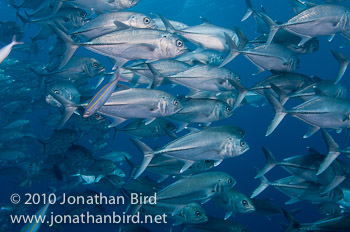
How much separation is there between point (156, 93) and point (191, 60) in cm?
181

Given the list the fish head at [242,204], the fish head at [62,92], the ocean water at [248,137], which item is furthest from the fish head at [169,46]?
the ocean water at [248,137]

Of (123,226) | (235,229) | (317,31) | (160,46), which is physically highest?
(317,31)

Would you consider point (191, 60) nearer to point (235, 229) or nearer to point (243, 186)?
point (235, 229)

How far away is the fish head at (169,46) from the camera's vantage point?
3.59 meters

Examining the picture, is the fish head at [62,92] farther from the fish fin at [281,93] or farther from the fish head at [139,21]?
the fish fin at [281,93]

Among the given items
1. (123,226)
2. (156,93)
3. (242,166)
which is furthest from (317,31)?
(242,166)

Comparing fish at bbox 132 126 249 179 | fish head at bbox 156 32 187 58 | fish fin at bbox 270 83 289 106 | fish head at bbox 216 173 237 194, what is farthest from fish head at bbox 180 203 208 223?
fish head at bbox 156 32 187 58

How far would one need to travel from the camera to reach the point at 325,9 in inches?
152

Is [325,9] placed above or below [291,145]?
above

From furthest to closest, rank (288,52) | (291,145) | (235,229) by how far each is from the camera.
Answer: (291,145) < (235,229) < (288,52)

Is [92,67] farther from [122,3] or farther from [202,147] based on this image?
[202,147]

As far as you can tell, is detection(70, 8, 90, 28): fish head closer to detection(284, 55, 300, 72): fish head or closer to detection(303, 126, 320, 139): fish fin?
detection(284, 55, 300, 72): fish head

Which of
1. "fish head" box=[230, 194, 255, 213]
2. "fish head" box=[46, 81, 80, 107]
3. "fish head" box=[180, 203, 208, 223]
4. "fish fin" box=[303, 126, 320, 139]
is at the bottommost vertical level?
"fish head" box=[180, 203, 208, 223]

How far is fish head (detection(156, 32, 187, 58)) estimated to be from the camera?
359 cm
